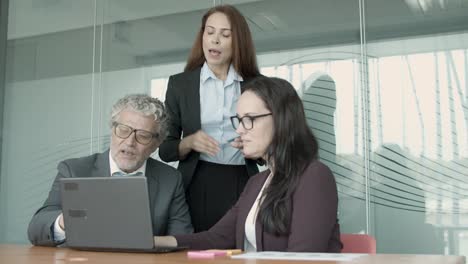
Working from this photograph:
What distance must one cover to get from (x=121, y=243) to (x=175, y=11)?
3362mm

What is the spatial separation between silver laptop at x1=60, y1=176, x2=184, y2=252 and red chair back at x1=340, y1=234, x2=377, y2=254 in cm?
63

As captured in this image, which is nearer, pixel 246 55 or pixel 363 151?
pixel 246 55

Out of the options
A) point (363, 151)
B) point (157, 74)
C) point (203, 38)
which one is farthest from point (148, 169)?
point (157, 74)

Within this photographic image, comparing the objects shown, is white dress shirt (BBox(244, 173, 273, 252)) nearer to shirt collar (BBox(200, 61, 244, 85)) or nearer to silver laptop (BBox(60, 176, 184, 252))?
silver laptop (BBox(60, 176, 184, 252))

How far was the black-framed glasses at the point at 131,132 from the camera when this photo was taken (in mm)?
2473

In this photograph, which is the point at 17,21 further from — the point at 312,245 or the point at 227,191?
the point at 312,245

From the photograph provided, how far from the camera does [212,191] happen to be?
278 cm

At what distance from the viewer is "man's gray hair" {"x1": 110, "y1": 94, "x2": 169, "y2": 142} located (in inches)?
98.9

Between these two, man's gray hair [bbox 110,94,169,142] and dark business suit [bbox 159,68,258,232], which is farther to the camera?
dark business suit [bbox 159,68,258,232]

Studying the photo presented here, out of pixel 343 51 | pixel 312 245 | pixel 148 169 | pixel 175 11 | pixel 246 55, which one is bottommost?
pixel 312 245

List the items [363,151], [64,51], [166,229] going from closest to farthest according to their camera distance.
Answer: [166,229] → [363,151] → [64,51]

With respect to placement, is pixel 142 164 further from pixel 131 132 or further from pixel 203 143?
pixel 203 143

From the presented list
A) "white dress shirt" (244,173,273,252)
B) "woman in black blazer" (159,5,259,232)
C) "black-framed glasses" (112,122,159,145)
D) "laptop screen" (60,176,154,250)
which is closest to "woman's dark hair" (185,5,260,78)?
"woman in black blazer" (159,5,259,232)

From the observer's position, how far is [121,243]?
1.77 meters
